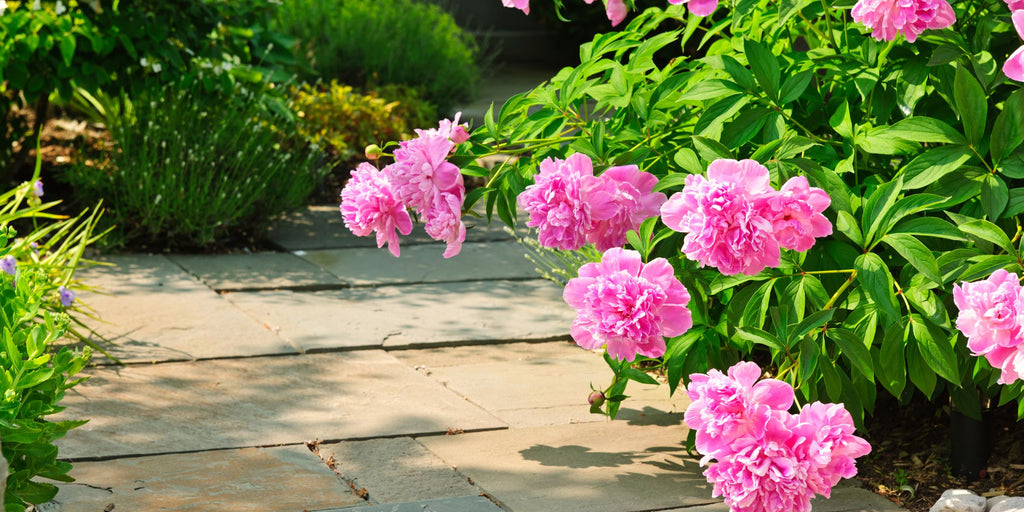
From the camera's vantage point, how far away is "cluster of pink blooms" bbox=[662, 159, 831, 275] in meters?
2.01

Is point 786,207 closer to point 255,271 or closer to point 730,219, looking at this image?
point 730,219

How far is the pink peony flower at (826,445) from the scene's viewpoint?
1992 mm

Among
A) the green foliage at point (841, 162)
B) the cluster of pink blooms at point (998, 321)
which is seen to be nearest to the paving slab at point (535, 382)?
the green foliage at point (841, 162)

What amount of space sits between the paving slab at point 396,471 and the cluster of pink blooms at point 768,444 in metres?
1.11

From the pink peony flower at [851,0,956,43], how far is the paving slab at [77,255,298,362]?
2.69 m

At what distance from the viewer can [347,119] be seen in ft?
25.3

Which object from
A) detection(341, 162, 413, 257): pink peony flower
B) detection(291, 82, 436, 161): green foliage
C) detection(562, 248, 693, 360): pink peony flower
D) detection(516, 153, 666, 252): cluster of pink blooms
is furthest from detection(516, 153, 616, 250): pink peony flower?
detection(291, 82, 436, 161): green foliage

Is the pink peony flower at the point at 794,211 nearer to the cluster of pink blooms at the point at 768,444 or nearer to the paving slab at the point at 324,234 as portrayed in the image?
the cluster of pink blooms at the point at 768,444

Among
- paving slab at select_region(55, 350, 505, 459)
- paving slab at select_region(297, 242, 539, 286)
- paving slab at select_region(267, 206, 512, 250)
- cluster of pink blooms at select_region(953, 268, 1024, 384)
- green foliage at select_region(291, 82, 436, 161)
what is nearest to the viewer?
cluster of pink blooms at select_region(953, 268, 1024, 384)

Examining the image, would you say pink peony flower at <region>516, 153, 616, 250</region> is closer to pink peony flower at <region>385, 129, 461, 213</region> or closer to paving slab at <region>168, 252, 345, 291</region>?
pink peony flower at <region>385, 129, 461, 213</region>

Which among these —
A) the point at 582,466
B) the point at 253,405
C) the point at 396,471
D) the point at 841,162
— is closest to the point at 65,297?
the point at 253,405

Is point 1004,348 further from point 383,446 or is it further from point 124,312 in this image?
point 124,312

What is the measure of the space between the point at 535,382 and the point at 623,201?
1682mm

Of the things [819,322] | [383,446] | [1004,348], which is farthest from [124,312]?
[1004,348]
